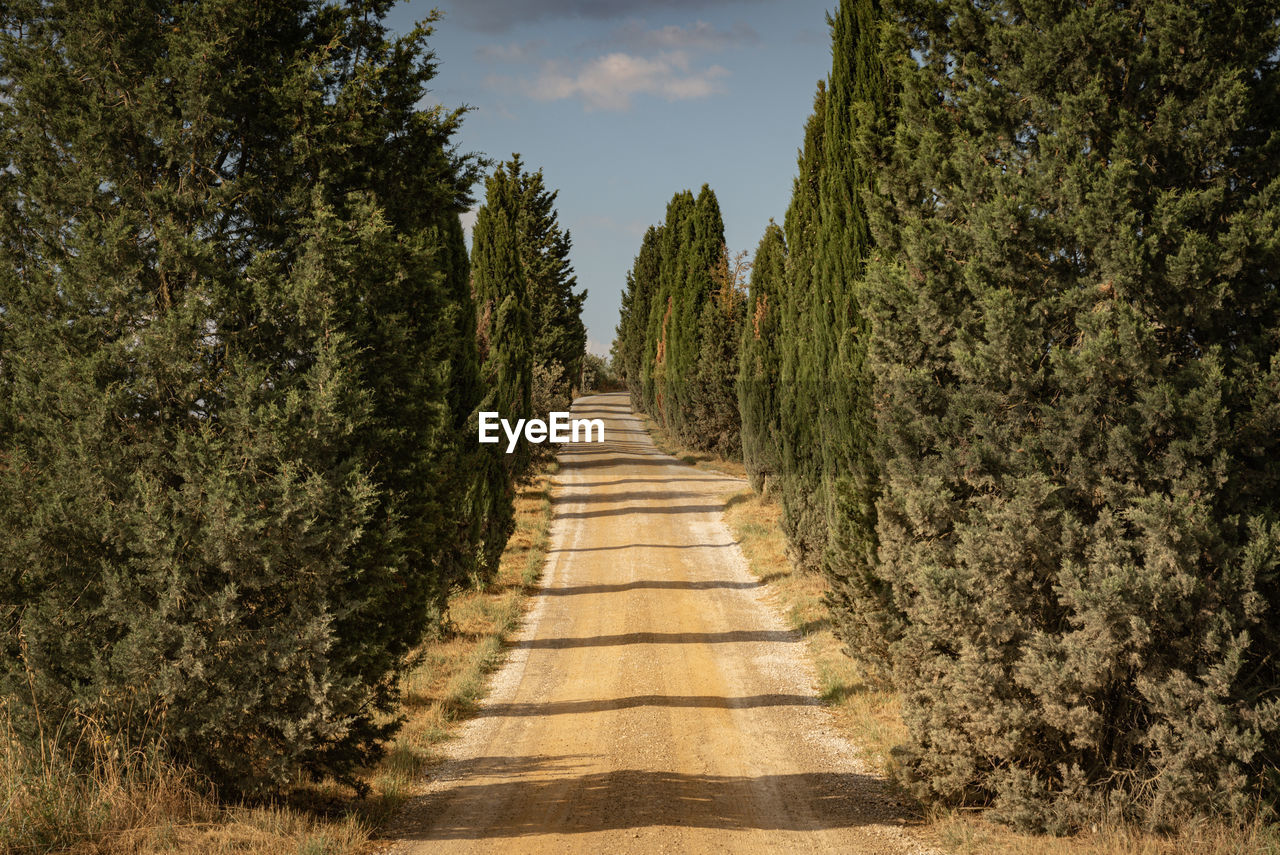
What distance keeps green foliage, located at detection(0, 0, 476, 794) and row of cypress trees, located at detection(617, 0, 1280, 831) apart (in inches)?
154

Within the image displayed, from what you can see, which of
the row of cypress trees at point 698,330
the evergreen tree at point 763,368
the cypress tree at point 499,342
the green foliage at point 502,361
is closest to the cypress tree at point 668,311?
the row of cypress trees at point 698,330

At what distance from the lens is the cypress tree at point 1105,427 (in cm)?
532

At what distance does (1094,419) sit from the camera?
18.8 ft

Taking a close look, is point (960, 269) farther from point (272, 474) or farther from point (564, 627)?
point (564, 627)

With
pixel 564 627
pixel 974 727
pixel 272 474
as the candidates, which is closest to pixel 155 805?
pixel 272 474

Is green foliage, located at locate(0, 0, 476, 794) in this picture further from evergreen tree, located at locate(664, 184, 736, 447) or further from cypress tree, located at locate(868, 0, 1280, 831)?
evergreen tree, located at locate(664, 184, 736, 447)

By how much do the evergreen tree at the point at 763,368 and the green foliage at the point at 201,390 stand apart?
15166 mm

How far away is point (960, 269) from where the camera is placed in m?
6.37

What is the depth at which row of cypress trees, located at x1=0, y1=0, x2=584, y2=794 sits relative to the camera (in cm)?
541

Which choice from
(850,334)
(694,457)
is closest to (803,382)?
(850,334)

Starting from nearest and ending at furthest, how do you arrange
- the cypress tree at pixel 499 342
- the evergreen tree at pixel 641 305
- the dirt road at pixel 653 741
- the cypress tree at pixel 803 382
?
the dirt road at pixel 653 741 → the cypress tree at pixel 803 382 → the cypress tree at pixel 499 342 → the evergreen tree at pixel 641 305

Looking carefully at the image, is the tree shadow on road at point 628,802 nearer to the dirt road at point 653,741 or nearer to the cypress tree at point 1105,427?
the dirt road at point 653,741

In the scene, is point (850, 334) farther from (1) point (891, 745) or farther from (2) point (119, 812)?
(2) point (119, 812)

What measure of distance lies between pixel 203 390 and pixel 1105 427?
231 inches
